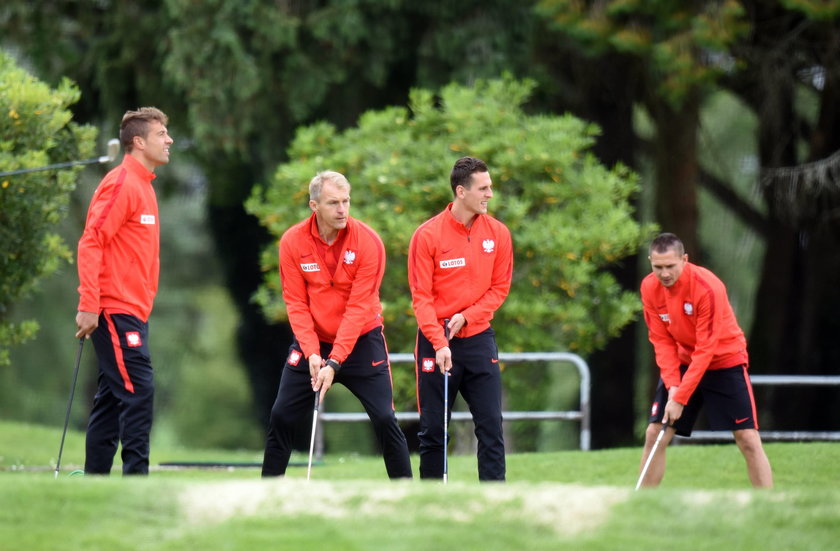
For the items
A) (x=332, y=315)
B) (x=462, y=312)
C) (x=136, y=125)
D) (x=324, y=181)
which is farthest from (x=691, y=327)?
(x=136, y=125)

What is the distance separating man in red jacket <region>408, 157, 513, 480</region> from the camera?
7402 mm

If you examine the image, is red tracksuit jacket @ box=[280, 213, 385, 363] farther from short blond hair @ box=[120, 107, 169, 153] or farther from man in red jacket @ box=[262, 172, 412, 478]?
short blond hair @ box=[120, 107, 169, 153]

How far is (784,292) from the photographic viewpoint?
18266 mm

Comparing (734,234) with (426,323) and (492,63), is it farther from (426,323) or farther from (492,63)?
(426,323)

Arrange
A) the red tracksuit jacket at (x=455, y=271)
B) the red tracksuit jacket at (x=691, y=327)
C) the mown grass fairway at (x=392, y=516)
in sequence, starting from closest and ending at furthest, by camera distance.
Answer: the mown grass fairway at (x=392, y=516) < the red tracksuit jacket at (x=455, y=271) < the red tracksuit jacket at (x=691, y=327)

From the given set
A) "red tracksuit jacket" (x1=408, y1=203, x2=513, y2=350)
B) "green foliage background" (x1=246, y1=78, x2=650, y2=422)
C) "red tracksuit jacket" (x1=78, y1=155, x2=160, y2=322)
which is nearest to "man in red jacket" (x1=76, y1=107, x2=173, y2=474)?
"red tracksuit jacket" (x1=78, y1=155, x2=160, y2=322)

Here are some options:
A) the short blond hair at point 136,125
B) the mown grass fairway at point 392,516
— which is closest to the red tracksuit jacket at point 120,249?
the short blond hair at point 136,125

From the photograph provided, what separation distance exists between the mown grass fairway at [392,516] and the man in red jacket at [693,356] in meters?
1.67

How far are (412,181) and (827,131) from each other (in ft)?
21.3

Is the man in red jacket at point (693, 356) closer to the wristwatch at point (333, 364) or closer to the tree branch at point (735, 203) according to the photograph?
the wristwatch at point (333, 364)

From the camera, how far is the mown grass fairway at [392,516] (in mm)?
5348

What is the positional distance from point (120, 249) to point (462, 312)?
196cm

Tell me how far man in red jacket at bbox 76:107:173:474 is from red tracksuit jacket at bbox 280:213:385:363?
77cm

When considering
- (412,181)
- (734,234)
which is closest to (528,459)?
(412,181)
